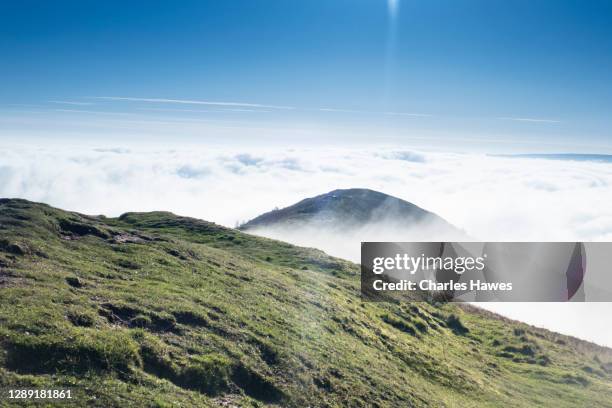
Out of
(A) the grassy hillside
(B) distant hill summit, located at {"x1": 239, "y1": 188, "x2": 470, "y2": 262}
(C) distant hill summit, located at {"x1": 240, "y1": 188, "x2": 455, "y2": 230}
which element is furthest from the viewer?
(C) distant hill summit, located at {"x1": 240, "y1": 188, "x2": 455, "y2": 230}

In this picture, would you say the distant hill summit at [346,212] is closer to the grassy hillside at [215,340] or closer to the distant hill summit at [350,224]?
the distant hill summit at [350,224]

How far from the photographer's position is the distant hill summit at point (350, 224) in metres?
147

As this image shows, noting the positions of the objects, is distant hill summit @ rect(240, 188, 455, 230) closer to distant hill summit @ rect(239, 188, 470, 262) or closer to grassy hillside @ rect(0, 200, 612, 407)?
distant hill summit @ rect(239, 188, 470, 262)

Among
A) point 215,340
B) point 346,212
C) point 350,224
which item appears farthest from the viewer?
point 346,212

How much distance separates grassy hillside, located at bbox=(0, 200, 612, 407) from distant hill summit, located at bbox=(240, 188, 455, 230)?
372ft

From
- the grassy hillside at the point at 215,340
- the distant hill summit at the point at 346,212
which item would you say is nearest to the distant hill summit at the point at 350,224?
the distant hill summit at the point at 346,212

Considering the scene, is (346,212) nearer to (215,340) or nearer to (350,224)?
Answer: (350,224)

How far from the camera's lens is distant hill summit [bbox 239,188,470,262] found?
147375 millimetres

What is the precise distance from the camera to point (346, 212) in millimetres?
177375

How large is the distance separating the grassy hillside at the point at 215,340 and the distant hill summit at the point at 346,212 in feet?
372

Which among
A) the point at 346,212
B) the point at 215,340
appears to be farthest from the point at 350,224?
the point at 215,340

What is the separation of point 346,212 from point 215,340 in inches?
6143

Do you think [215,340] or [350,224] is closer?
[215,340]

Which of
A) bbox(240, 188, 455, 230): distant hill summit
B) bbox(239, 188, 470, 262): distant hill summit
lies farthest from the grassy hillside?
bbox(240, 188, 455, 230): distant hill summit
